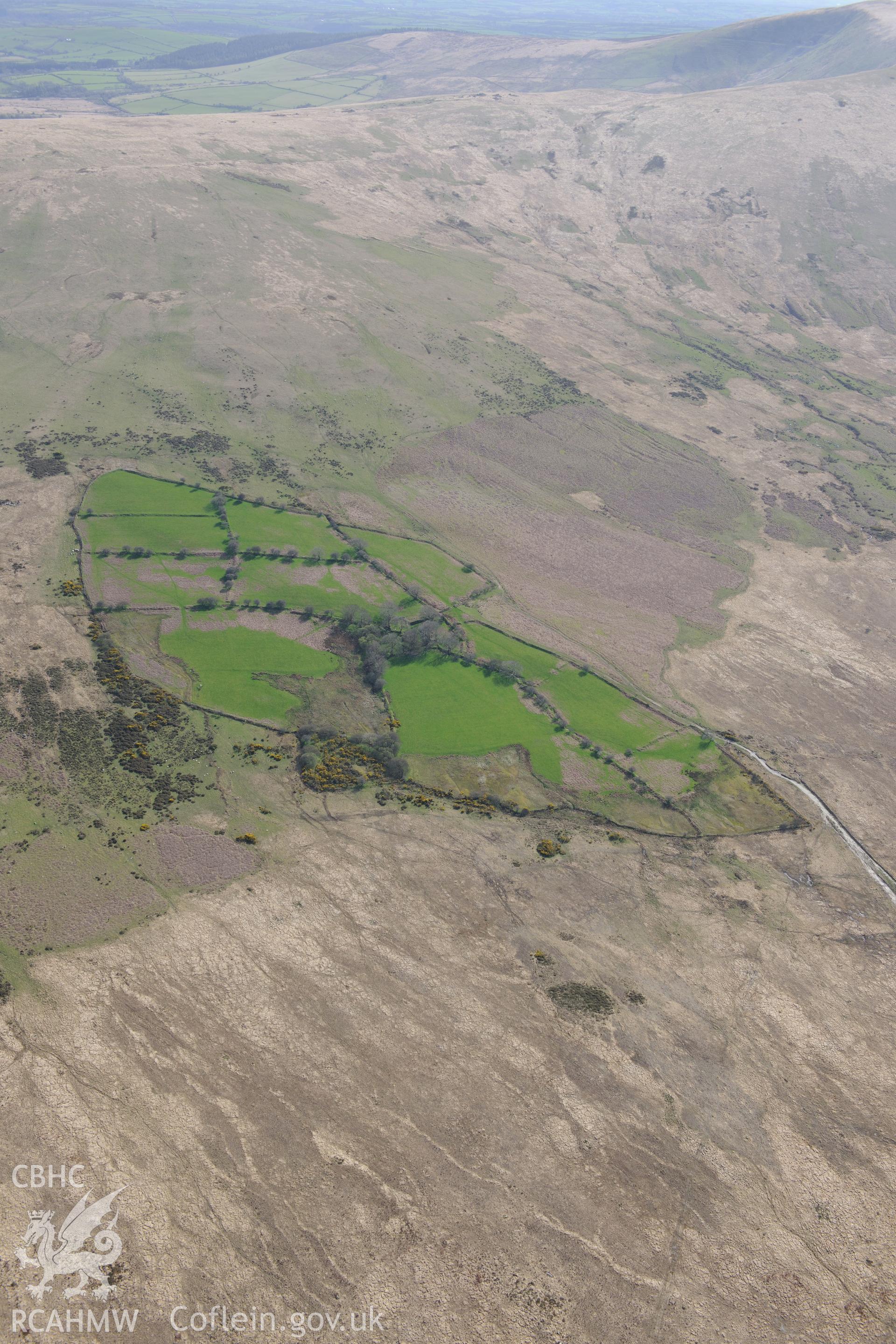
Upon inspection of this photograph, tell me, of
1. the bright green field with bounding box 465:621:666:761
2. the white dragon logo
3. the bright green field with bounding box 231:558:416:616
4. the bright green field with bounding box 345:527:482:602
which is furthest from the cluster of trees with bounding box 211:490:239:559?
the white dragon logo

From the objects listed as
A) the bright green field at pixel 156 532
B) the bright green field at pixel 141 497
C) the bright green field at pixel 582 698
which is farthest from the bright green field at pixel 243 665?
the bright green field at pixel 141 497

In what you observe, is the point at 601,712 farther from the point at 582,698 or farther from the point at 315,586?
the point at 315,586

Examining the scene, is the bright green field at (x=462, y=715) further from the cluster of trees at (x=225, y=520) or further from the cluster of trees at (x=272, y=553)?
the cluster of trees at (x=225, y=520)

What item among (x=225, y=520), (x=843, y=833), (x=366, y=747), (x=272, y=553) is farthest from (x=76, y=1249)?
(x=225, y=520)

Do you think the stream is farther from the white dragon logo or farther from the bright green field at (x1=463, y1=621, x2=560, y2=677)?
the white dragon logo

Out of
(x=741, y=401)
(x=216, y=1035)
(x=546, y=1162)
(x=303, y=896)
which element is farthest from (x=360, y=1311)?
(x=741, y=401)

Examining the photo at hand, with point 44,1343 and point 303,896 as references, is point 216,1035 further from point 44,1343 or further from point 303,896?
point 44,1343
